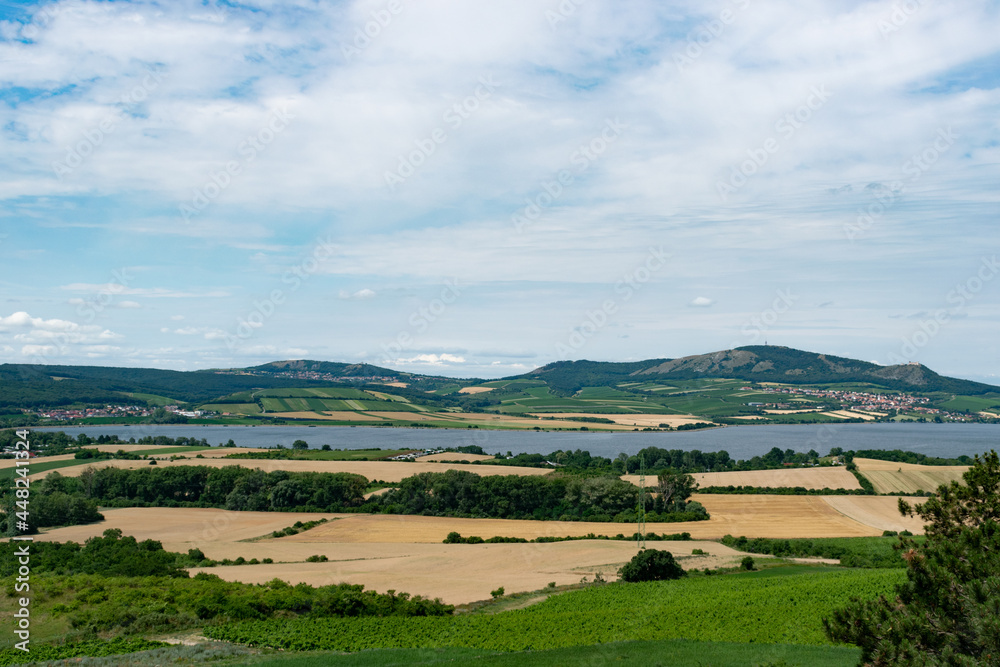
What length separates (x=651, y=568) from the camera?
3844 centimetres

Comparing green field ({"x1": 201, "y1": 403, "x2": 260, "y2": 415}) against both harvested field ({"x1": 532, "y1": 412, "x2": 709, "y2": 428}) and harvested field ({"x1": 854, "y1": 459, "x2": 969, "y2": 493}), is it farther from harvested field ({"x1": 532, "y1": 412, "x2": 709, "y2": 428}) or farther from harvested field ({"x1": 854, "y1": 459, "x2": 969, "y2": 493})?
harvested field ({"x1": 854, "y1": 459, "x2": 969, "y2": 493})

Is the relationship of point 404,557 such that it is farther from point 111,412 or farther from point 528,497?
point 111,412

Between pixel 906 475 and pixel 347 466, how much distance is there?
73.1 m

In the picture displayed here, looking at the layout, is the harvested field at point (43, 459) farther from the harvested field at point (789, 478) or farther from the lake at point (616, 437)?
the harvested field at point (789, 478)

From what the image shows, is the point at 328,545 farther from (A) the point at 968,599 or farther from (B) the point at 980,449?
(B) the point at 980,449

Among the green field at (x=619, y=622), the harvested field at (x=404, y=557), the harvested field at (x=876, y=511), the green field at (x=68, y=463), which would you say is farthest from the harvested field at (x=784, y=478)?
the green field at (x=68, y=463)

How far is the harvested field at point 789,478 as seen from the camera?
78500 millimetres

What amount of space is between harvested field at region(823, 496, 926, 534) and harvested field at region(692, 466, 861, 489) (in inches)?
288

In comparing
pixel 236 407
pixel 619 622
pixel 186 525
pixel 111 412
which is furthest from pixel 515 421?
pixel 619 622

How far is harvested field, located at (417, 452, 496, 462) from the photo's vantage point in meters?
98.4

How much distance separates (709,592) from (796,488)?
1928 inches

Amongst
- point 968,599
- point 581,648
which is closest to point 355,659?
point 581,648

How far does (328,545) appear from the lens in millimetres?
52594

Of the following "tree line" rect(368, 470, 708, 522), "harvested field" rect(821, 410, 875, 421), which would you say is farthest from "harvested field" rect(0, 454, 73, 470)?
"harvested field" rect(821, 410, 875, 421)
